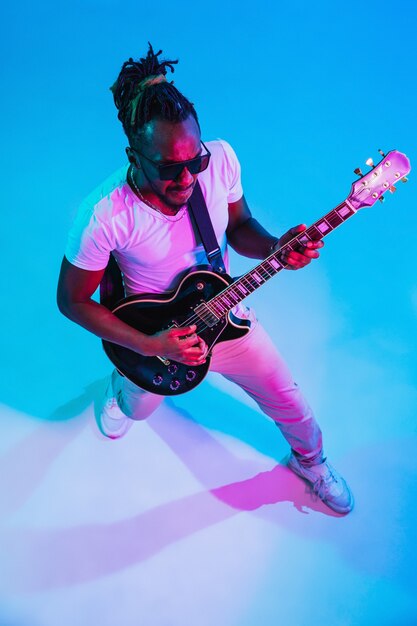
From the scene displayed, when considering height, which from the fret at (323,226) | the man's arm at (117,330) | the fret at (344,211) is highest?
the fret at (344,211)

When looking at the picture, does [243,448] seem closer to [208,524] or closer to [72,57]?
[208,524]

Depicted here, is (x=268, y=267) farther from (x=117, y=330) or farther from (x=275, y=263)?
(x=117, y=330)

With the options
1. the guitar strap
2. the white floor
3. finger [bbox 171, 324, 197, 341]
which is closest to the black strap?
the guitar strap

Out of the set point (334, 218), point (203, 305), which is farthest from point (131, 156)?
point (334, 218)

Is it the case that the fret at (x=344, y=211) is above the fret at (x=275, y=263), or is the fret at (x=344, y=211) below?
above

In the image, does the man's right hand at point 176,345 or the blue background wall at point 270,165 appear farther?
the blue background wall at point 270,165

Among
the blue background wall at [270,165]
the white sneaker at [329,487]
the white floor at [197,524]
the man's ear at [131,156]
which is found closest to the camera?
the man's ear at [131,156]

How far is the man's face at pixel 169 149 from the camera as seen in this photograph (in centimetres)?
175

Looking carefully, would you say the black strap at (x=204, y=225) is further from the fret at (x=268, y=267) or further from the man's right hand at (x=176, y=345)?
the man's right hand at (x=176, y=345)

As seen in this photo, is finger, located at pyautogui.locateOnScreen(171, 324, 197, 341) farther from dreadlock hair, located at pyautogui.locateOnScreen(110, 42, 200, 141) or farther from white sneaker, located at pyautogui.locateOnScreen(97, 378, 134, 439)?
white sneaker, located at pyautogui.locateOnScreen(97, 378, 134, 439)

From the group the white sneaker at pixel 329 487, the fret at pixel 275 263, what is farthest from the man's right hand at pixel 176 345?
the white sneaker at pixel 329 487

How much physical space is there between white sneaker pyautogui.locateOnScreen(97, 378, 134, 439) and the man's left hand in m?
1.28

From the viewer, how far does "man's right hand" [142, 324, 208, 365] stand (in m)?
2.08

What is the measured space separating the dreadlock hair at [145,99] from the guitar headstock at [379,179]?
603 mm
